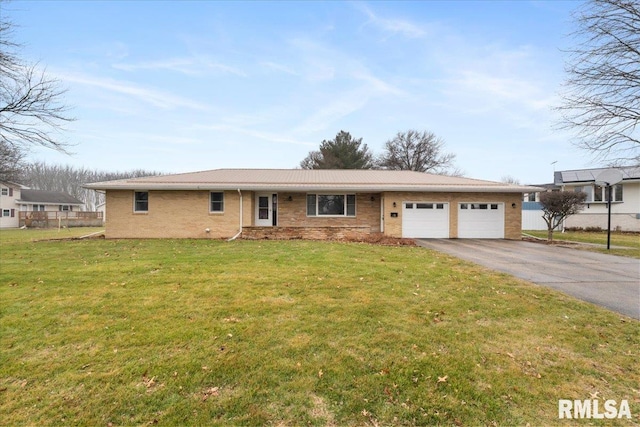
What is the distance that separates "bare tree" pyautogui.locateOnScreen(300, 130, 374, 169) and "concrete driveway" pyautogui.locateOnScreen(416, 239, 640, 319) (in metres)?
25.8

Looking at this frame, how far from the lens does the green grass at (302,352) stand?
7.99ft

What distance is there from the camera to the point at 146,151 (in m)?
29.3

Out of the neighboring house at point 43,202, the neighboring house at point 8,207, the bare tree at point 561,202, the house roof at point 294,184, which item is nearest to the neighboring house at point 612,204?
the bare tree at point 561,202

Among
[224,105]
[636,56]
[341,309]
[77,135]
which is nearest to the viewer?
[341,309]

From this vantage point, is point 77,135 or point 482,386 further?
point 77,135

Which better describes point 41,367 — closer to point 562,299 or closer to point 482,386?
point 482,386

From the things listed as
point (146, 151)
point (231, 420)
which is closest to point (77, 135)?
point (231, 420)

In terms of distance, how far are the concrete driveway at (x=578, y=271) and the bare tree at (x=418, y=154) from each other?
29884 millimetres

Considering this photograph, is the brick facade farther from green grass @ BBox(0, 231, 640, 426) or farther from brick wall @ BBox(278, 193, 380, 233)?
green grass @ BBox(0, 231, 640, 426)

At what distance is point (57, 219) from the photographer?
3092cm

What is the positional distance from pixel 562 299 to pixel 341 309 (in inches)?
155

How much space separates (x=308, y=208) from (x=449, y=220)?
7.33 meters

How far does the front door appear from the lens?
15.8 meters

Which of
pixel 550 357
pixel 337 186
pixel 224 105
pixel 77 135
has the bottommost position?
pixel 550 357
